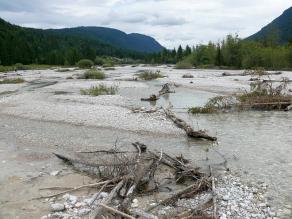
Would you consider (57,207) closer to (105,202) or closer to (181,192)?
(105,202)

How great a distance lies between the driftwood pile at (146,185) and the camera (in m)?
8.77

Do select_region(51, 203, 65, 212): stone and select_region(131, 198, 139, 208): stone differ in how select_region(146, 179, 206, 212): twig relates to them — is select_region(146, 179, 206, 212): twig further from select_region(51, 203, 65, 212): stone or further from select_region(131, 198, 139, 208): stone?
select_region(51, 203, 65, 212): stone

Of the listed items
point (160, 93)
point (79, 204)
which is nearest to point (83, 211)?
point (79, 204)

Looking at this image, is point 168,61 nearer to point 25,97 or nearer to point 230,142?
point 25,97

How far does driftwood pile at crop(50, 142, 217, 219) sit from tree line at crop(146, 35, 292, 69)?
3093 inches

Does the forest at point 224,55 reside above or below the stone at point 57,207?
above

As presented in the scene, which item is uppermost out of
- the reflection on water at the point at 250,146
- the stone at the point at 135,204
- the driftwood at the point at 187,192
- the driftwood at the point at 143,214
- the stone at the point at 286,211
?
the driftwood at the point at 143,214

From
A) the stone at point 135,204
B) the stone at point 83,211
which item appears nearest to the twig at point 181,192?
the stone at point 135,204

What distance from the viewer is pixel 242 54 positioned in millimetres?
98750

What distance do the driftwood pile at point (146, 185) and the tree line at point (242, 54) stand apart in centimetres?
7856

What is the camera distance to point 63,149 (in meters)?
16.0

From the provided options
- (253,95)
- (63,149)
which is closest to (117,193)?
(63,149)

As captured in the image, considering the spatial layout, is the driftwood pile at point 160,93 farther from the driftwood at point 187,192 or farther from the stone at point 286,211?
the stone at point 286,211

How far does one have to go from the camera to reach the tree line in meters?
87.2
